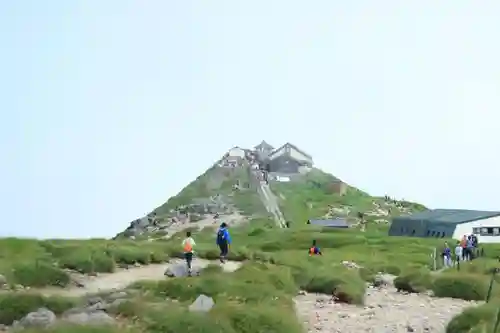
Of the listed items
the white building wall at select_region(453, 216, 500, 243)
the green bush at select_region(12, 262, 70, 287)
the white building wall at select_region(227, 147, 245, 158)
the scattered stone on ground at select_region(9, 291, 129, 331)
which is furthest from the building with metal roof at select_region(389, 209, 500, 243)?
the scattered stone on ground at select_region(9, 291, 129, 331)

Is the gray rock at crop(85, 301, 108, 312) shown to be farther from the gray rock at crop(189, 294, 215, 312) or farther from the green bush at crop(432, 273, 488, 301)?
the green bush at crop(432, 273, 488, 301)

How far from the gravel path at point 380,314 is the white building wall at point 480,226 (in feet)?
211

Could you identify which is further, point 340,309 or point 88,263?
point 88,263

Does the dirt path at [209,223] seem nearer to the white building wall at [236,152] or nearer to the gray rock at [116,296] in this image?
the white building wall at [236,152]

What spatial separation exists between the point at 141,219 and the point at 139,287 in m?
108

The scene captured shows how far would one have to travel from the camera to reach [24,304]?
1856 centimetres

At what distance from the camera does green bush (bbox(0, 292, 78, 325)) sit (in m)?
18.2

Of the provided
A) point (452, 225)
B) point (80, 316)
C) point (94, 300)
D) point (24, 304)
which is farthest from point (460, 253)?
point (452, 225)

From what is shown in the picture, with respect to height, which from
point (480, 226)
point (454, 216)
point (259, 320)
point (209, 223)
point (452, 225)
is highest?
point (454, 216)

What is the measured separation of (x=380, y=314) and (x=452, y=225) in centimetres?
7196

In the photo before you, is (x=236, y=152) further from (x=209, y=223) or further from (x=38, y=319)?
(x=38, y=319)

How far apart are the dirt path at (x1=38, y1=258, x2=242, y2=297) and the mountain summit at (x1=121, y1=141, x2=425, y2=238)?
66.9 m

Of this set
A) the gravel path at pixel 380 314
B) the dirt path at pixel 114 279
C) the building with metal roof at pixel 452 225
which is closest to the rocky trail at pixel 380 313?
the gravel path at pixel 380 314

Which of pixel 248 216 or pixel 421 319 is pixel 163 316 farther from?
pixel 248 216
